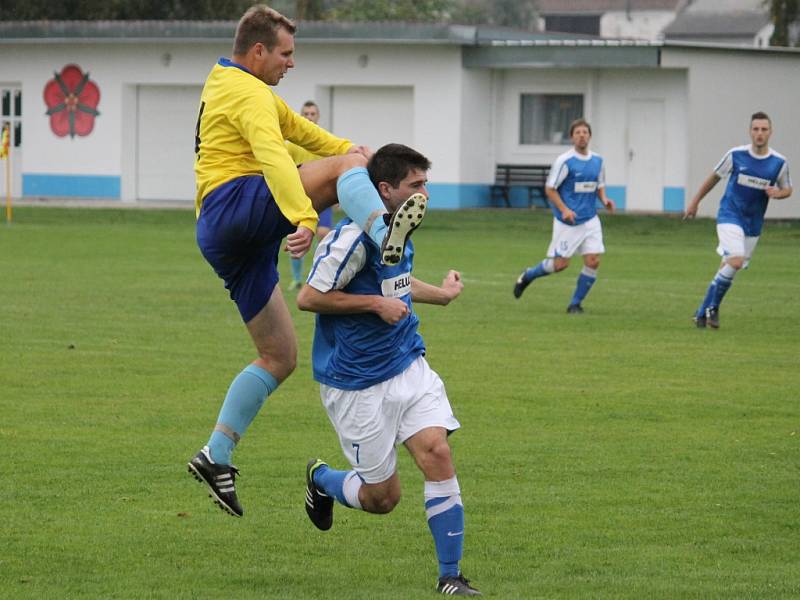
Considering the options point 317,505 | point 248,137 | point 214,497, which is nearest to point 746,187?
point 248,137

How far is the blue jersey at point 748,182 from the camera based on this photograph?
16.6 meters

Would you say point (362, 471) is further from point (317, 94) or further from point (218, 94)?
point (317, 94)

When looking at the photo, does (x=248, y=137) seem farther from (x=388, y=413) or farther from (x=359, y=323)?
(x=388, y=413)

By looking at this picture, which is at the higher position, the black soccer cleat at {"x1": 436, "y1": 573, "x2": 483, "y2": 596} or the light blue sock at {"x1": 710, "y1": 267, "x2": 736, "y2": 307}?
the light blue sock at {"x1": 710, "y1": 267, "x2": 736, "y2": 307}

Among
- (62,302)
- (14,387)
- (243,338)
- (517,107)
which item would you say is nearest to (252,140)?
(14,387)

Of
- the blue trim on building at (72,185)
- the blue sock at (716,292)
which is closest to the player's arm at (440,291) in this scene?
the blue sock at (716,292)

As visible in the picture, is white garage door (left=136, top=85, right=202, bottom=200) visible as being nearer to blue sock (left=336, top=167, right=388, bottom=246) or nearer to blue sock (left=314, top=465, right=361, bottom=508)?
blue sock (left=314, top=465, right=361, bottom=508)

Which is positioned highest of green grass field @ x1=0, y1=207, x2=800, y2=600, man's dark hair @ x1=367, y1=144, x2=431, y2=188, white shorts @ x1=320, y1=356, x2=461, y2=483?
man's dark hair @ x1=367, y1=144, x2=431, y2=188

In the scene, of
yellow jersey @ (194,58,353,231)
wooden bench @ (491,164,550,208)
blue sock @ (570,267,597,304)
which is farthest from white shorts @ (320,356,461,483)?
wooden bench @ (491,164,550,208)

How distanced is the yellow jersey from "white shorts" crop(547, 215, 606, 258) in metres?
10.6

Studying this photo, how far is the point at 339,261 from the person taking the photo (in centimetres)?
613

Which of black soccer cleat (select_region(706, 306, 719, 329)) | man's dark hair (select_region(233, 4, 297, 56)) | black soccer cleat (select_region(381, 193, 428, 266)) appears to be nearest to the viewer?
black soccer cleat (select_region(381, 193, 428, 266))

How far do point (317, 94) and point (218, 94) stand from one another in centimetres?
3518

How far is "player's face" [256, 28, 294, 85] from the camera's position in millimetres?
7234
